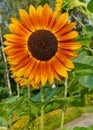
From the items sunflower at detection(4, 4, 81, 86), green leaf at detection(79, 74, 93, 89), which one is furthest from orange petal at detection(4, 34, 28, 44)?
green leaf at detection(79, 74, 93, 89)

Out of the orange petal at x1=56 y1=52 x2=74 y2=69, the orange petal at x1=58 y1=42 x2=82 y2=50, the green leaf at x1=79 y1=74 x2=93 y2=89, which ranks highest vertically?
the orange petal at x1=58 y1=42 x2=82 y2=50

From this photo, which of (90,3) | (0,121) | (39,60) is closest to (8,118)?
(0,121)

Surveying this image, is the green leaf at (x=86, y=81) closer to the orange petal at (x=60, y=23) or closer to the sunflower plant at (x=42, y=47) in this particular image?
the sunflower plant at (x=42, y=47)

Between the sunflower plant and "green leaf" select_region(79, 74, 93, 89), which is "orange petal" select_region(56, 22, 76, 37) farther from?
"green leaf" select_region(79, 74, 93, 89)

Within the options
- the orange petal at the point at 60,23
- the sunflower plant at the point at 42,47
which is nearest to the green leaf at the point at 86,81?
the sunflower plant at the point at 42,47

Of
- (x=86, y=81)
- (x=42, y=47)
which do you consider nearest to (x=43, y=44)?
(x=42, y=47)

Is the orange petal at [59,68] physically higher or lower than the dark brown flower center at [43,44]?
lower

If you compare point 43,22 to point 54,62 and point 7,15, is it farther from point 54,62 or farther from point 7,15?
point 7,15

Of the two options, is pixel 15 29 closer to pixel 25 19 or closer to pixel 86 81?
pixel 25 19
